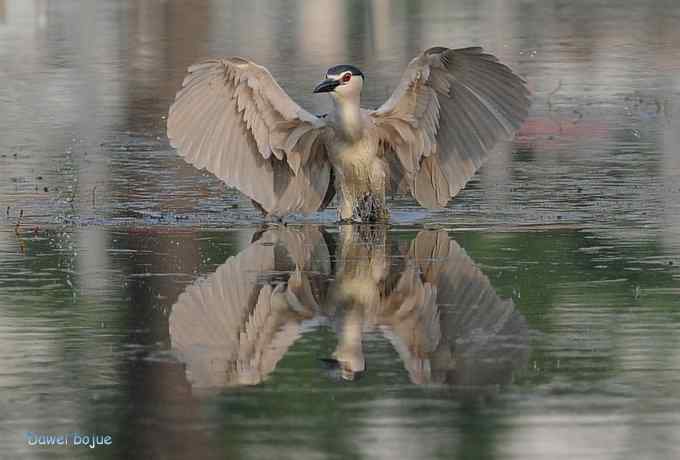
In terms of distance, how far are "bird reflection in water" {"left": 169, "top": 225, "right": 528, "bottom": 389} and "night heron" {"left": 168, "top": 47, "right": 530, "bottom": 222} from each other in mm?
1076

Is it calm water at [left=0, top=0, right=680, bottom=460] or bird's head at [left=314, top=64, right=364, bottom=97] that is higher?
bird's head at [left=314, top=64, right=364, bottom=97]

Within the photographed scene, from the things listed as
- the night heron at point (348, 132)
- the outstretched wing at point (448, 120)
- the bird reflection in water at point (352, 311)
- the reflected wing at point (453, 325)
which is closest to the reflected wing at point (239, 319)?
the bird reflection in water at point (352, 311)

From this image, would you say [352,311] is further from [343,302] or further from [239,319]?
[239,319]

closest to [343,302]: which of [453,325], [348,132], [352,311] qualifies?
[352,311]

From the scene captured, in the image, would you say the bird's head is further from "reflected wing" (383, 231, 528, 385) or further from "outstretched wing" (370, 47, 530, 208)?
"reflected wing" (383, 231, 528, 385)

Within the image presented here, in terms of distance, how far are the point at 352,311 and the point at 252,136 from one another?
3987 mm

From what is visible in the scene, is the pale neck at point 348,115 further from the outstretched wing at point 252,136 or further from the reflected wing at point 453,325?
the reflected wing at point 453,325

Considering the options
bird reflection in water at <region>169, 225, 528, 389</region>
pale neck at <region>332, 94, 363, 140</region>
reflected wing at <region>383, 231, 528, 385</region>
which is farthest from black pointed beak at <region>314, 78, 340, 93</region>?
reflected wing at <region>383, 231, 528, 385</region>

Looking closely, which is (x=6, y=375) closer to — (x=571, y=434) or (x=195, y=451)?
(x=195, y=451)

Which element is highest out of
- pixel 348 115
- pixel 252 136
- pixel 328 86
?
pixel 328 86

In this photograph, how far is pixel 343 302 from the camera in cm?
1039

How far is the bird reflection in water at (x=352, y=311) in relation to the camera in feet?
29.0

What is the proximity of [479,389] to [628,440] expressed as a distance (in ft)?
3.18

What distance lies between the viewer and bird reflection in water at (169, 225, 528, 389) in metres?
8.83
